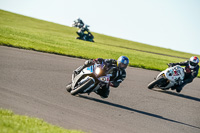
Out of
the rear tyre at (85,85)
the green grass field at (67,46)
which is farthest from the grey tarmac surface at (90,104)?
the green grass field at (67,46)

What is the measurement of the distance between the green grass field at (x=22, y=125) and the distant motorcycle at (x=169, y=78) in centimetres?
795

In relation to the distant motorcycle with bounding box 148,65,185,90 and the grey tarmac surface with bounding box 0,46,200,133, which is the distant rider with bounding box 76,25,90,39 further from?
the distant motorcycle with bounding box 148,65,185,90

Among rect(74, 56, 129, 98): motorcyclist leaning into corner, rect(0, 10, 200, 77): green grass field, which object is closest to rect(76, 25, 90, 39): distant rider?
rect(0, 10, 200, 77): green grass field

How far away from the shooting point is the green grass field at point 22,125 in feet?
15.3

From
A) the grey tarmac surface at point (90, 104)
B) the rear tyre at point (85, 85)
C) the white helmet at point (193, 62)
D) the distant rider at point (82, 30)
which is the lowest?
the grey tarmac surface at point (90, 104)

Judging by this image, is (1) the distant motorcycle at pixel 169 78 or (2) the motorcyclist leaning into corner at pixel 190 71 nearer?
(1) the distant motorcycle at pixel 169 78

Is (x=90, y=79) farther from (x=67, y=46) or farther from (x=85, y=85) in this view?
(x=67, y=46)

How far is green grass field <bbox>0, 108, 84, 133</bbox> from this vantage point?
15.3 feet

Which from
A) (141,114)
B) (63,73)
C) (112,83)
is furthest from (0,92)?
(63,73)

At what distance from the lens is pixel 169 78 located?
13.0 metres

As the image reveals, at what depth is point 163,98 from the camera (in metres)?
12.0

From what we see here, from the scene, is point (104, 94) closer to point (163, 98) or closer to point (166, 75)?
point (163, 98)

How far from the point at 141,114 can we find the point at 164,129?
119 centimetres

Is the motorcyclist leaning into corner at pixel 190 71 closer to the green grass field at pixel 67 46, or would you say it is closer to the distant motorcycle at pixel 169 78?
the distant motorcycle at pixel 169 78
